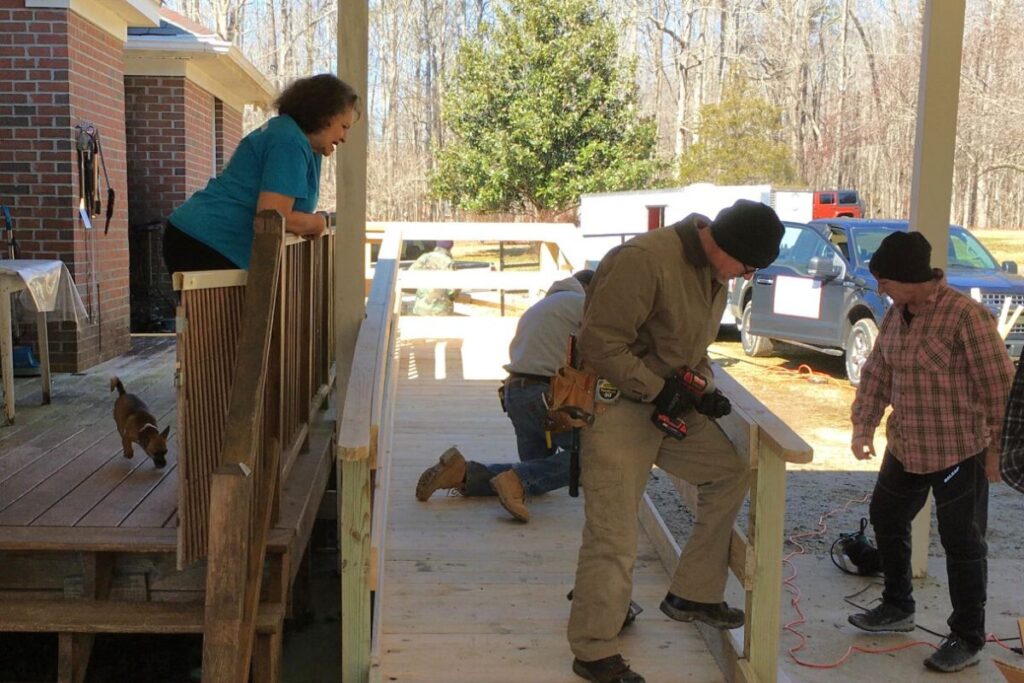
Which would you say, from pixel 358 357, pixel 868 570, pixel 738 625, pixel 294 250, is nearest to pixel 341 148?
pixel 294 250

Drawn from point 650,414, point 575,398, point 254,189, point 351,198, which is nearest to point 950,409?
point 650,414

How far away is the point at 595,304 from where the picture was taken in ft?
11.6

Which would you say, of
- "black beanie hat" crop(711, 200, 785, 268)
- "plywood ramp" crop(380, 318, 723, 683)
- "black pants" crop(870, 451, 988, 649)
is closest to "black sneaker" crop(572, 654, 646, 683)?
"plywood ramp" crop(380, 318, 723, 683)

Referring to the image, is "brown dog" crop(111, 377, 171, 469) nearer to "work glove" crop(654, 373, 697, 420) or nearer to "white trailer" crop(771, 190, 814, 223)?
"work glove" crop(654, 373, 697, 420)

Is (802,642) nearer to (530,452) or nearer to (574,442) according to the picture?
(530,452)

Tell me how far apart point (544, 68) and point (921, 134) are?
22394 millimetres

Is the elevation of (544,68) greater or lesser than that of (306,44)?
lesser

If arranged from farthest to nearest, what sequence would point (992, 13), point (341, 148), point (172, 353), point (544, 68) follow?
point (992, 13) < point (544, 68) < point (172, 353) < point (341, 148)

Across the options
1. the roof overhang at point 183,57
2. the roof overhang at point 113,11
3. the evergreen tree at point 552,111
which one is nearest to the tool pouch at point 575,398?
the roof overhang at point 113,11

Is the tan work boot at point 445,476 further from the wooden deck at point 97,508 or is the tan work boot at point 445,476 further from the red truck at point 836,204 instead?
the red truck at point 836,204

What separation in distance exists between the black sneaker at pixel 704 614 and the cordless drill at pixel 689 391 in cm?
61

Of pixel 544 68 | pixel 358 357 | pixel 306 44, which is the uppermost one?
pixel 306 44

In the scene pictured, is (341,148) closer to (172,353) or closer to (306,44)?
(172,353)

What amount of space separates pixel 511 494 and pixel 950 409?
2.07m
